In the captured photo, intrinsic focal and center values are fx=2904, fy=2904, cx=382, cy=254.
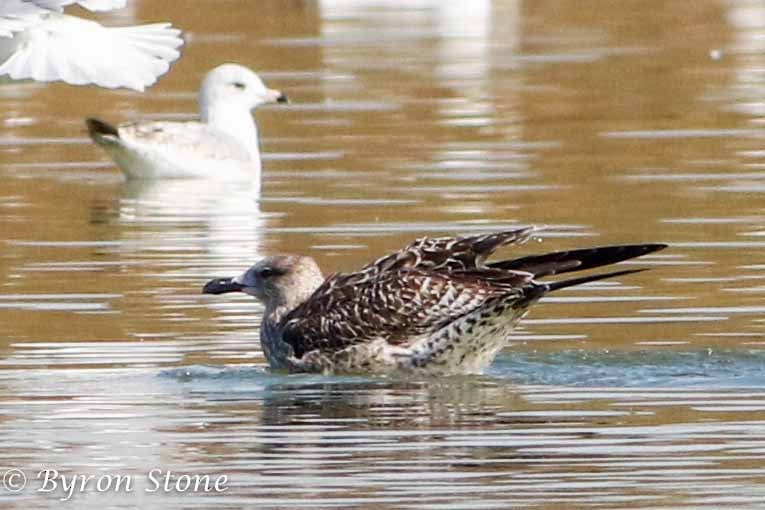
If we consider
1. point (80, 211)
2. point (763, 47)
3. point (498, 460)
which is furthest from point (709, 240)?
point (763, 47)

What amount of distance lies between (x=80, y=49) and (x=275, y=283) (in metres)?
1.41

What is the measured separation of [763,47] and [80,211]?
1082 centimetres

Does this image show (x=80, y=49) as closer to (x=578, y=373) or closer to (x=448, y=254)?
(x=448, y=254)

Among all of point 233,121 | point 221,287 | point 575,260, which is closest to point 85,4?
point 221,287

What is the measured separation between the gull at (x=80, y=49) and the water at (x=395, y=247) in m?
1.02

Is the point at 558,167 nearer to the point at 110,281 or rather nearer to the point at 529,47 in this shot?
the point at 110,281

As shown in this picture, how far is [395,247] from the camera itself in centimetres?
1397

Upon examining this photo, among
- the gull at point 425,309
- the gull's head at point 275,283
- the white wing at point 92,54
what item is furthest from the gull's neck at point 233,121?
the gull at point 425,309

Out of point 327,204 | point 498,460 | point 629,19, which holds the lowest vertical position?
point 629,19

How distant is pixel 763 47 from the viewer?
25.5 m

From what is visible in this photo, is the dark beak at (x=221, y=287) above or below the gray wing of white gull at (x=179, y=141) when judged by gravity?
above

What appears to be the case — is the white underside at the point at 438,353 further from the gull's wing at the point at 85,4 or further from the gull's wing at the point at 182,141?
the gull's wing at the point at 182,141

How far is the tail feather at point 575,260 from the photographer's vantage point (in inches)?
417

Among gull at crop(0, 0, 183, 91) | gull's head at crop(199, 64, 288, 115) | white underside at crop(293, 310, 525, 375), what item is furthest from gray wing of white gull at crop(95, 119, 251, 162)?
white underside at crop(293, 310, 525, 375)
